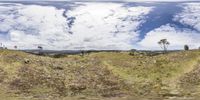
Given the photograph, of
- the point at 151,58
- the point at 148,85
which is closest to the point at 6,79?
the point at 148,85

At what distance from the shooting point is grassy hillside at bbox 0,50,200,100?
92.2 metres

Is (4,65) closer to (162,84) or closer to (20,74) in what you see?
(20,74)

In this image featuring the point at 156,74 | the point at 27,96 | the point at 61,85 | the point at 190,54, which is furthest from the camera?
the point at 190,54

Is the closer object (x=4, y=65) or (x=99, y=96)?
(x=99, y=96)

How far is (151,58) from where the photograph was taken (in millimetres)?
112875

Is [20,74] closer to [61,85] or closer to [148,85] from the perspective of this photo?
[61,85]

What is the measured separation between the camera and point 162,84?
3890 inches

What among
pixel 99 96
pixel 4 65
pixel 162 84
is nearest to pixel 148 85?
pixel 162 84

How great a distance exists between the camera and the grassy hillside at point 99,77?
92.2 metres

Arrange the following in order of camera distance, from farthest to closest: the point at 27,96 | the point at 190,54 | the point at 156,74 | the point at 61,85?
the point at 190,54, the point at 156,74, the point at 61,85, the point at 27,96

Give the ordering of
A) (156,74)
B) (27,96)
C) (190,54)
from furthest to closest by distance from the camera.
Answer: (190,54) < (156,74) < (27,96)

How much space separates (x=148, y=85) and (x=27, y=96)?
21.0 metres

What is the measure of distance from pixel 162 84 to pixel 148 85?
241 cm

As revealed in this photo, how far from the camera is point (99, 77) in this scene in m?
100
